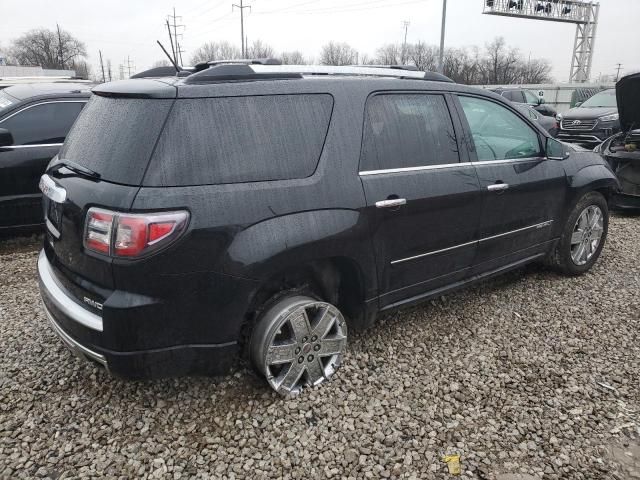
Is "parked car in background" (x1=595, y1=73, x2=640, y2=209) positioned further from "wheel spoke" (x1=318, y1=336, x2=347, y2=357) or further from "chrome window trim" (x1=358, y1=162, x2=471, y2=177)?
"wheel spoke" (x1=318, y1=336, x2=347, y2=357)

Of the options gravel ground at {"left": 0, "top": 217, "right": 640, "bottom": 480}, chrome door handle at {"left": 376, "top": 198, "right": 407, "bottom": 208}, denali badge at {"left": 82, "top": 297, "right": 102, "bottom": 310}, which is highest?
chrome door handle at {"left": 376, "top": 198, "right": 407, "bottom": 208}

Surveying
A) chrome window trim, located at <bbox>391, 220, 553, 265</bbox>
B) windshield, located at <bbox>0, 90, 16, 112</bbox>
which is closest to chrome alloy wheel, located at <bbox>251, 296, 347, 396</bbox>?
chrome window trim, located at <bbox>391, 220, 553, 265</bbox>

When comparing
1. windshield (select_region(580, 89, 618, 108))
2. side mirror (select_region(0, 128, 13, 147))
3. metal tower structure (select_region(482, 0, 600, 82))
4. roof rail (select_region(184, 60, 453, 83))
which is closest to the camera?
roof rail (select_region(184, 60, 453, 83))

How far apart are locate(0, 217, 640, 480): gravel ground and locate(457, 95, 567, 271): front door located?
62 centimetres

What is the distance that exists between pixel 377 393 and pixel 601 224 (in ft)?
10.3

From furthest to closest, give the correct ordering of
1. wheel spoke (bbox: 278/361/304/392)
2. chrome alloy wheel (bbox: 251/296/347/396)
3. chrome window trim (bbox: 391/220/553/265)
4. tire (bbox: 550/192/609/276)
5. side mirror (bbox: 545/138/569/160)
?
tire (bbox: 550/192/609/276) < side mirror (bbox: 545/138/569/160) < chrome window trim (bbox: 391/220/553/265) < wheel spoke (bbox: 278/361/304/392) < chrome alloy wheel (bbox: 251/296/347/396)

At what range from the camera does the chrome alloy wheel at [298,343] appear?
2.56m

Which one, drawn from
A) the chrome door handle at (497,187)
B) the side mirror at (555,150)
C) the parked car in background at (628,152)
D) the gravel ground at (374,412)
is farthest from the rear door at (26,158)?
the parked car in background at (628,152)

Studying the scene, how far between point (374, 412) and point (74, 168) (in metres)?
2.07

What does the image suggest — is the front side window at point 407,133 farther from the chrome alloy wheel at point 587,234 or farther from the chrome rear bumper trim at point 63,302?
the chrome alloy wheel at point 587,234

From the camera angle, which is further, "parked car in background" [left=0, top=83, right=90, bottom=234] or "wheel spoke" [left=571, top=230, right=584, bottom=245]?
"parked car in background" [left=0, top=83, right=90, bottom=234]

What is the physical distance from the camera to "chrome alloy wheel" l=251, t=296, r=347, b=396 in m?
2.56

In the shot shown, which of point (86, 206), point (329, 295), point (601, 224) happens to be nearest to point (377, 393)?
point (329, 295)

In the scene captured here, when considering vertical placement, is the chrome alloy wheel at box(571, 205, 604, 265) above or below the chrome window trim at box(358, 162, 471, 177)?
below
